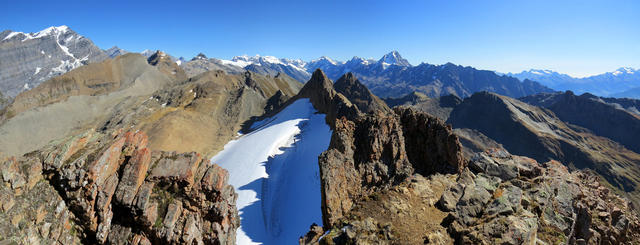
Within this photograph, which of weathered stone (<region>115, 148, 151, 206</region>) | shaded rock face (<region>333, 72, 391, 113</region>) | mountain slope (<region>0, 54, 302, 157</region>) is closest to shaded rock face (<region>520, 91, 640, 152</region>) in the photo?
shaded rock face (<region>333, 72, 391, 113</region>)

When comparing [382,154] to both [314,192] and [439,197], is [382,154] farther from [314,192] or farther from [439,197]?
[314,192]

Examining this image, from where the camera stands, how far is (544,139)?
114062mm

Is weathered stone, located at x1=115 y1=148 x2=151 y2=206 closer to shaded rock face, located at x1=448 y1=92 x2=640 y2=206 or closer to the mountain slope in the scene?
the mountain slope

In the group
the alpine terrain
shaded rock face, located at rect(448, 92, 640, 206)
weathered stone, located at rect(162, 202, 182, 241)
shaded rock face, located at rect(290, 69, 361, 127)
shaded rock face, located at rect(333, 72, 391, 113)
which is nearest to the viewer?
the alpine terrain

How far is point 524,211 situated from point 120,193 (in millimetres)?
25974

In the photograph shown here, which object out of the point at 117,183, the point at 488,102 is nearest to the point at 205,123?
the point at 117,183

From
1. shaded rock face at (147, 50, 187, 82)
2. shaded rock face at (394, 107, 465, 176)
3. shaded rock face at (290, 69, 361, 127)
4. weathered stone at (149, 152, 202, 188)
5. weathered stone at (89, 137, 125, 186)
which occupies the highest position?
shaded rock face at (147, 50, 187, 82)

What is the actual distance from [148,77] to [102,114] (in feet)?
177

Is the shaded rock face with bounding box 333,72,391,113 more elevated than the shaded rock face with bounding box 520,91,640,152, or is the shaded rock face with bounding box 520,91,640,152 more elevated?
the shaded rock face with bounding box 333,72,391,113

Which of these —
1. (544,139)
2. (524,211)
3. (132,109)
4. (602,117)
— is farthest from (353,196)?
(602,117)

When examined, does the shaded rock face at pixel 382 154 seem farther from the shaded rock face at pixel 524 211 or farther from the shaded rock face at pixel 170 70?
the shaded rock face at pixel 170 70

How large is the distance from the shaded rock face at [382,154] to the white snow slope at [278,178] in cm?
1423

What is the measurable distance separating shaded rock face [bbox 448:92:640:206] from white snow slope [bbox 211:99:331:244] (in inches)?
4322

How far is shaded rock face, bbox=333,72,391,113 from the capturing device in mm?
123500
